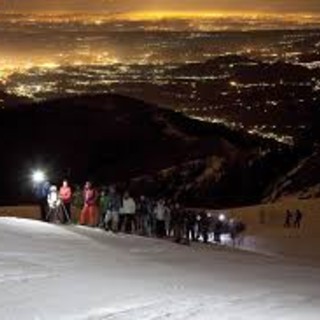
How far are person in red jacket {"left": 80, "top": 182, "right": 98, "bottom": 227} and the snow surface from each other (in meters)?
3.06

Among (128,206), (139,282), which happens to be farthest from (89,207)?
(139,282)

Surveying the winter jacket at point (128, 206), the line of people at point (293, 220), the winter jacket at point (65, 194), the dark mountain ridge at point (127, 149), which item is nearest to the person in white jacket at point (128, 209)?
the winter jacket at point (128, 206)

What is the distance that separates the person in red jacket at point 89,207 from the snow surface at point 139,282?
3.06 m

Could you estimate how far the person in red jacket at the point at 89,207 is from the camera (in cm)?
2630

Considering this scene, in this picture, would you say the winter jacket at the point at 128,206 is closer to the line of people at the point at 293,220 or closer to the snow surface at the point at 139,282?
the snow surface at the point at 139,282

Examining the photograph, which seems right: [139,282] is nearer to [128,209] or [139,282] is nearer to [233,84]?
[128,209]

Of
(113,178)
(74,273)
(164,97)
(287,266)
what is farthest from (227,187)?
(164,97)

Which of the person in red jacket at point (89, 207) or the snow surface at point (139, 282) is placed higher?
the person in red jacket at point (89, 207)

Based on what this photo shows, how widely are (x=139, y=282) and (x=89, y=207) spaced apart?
1120 centimetres

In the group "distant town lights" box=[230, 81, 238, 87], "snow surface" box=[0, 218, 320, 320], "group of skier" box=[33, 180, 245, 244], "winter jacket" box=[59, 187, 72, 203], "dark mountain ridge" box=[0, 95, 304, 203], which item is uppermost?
"distant town lights" box=[230, 81, 238, 87]

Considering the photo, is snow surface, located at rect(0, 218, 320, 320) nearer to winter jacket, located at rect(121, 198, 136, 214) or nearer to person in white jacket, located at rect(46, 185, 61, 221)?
winter jacket, located at rect(121, 198, 136, 214)

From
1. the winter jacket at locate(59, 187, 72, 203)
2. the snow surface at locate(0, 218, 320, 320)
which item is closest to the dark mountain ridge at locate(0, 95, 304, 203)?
the winter jacket at locate(59, 187, 72, 203)

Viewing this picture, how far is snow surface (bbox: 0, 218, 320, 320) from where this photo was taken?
512 inches

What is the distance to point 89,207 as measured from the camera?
26891 mm
